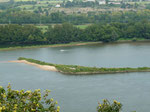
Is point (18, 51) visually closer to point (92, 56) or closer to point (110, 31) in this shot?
point (92, 56)

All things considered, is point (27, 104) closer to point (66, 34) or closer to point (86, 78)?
point (86, 78)

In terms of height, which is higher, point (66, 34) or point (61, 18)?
point (61, 18)

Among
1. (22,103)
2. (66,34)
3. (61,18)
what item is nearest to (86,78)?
(22,103)

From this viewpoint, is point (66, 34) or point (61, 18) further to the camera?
point (61, 18)

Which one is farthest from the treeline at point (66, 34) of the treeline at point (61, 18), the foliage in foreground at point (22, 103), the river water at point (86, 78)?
the foliage in foreground at point (22, 103)

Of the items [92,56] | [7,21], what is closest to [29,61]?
[92,56]

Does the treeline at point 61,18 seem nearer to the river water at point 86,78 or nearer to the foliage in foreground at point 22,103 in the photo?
the river water at point 86,78

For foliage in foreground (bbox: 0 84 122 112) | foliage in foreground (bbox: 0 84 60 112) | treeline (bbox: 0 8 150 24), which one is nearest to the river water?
→ foliage in foreground (bbox: 0 84 122 112)

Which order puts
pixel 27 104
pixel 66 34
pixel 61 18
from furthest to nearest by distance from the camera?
pixel 61 18
pixel 66 34
pixel 27 104
